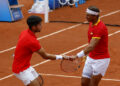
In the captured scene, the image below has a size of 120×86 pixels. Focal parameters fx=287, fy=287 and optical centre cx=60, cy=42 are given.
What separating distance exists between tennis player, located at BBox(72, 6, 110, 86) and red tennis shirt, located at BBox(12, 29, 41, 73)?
1168mm

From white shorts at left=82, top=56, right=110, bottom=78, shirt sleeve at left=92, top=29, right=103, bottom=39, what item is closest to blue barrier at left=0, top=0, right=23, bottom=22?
white shorts at left=82, top=56, right=110, bottom=78

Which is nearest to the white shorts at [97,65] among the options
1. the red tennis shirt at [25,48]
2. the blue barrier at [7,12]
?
the red tennis shirt at [25,48]

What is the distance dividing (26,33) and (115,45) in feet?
23.2

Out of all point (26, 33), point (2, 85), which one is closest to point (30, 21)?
point (26, 33)

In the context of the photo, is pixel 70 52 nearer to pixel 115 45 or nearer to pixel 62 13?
pixel 115 45

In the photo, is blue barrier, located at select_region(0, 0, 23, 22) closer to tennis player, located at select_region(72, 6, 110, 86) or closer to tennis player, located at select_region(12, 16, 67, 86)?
tennis player, located at select_region(72, 6, 110, 86)

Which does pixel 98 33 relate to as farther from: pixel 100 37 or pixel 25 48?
pixel 25 48

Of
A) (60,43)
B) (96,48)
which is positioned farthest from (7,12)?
(96,48)

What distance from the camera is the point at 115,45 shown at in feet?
39.4

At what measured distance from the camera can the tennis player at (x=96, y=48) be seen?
6090 mm

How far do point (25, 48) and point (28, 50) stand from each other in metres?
0.08

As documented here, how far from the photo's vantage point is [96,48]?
6.27 m

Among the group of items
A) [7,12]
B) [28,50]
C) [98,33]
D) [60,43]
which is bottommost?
[7,12]

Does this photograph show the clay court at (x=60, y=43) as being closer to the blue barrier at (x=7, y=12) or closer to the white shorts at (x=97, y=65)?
the blue barrier at (x=7, y=12)
